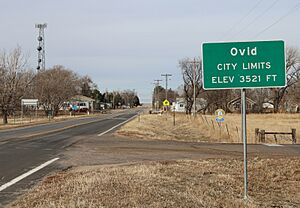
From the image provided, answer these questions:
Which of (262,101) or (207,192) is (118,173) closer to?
(207,192)

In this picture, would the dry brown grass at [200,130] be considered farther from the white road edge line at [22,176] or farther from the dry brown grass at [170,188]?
the dry brown grass at [170,188]

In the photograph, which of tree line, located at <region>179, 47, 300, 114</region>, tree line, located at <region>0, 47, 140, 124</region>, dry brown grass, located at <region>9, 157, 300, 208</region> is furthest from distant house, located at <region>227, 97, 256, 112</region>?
dry brown grass, located at <region>9, 157, 300, 208</region>

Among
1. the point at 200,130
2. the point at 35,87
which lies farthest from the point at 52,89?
the point at 200,130

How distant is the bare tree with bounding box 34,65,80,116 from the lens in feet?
230

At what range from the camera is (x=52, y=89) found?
71.2m

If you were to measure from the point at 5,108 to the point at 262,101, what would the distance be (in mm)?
68954

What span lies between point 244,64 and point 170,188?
2680 millimetres

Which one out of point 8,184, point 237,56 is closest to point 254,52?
point 237,56

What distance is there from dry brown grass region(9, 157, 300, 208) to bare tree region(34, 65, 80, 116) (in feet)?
201

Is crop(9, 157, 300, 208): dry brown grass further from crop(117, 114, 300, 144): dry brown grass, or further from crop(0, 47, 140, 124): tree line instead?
crop(0, 47, 140, 124): tree line

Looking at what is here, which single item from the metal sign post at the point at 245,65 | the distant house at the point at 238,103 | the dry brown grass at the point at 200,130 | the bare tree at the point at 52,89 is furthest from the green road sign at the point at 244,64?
the distant house at the point at 238,103

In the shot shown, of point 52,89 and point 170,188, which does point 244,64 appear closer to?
point 170,188

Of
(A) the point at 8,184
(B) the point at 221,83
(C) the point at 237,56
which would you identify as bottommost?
(A) the point at 8,184

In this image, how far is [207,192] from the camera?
22.3 ft
